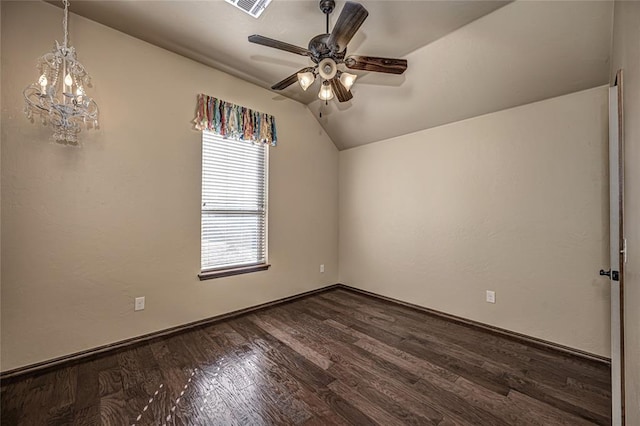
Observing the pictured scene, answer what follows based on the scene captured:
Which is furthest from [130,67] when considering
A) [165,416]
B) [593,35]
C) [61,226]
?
[593,35]

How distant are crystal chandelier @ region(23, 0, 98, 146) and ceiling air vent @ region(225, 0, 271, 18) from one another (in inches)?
49.6

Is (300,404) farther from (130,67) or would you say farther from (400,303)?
(130,67)

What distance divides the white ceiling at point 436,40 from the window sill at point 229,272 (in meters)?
2.26

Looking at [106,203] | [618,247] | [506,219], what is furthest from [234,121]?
[618,247]

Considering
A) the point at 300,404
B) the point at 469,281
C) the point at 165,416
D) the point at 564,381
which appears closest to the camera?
the point at 165,416

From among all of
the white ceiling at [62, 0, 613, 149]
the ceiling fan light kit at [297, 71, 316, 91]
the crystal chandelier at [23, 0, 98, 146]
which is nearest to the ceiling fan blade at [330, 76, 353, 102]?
the ceiling fan light kit at [297, 71, 316, 91]

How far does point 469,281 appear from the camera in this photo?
2.92 m

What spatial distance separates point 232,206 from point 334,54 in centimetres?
197

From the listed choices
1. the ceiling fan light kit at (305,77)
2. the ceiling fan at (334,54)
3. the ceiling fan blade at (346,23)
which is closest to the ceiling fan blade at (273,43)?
the ceiling fan at (334,54)

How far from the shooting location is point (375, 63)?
202cm

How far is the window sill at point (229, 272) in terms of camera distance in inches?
113

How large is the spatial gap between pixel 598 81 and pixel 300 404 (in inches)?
134

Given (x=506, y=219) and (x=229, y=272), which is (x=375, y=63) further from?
(x=229, y=272)

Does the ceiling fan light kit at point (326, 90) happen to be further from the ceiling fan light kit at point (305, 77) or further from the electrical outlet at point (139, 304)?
the electrical outlet at point (139, 304)
